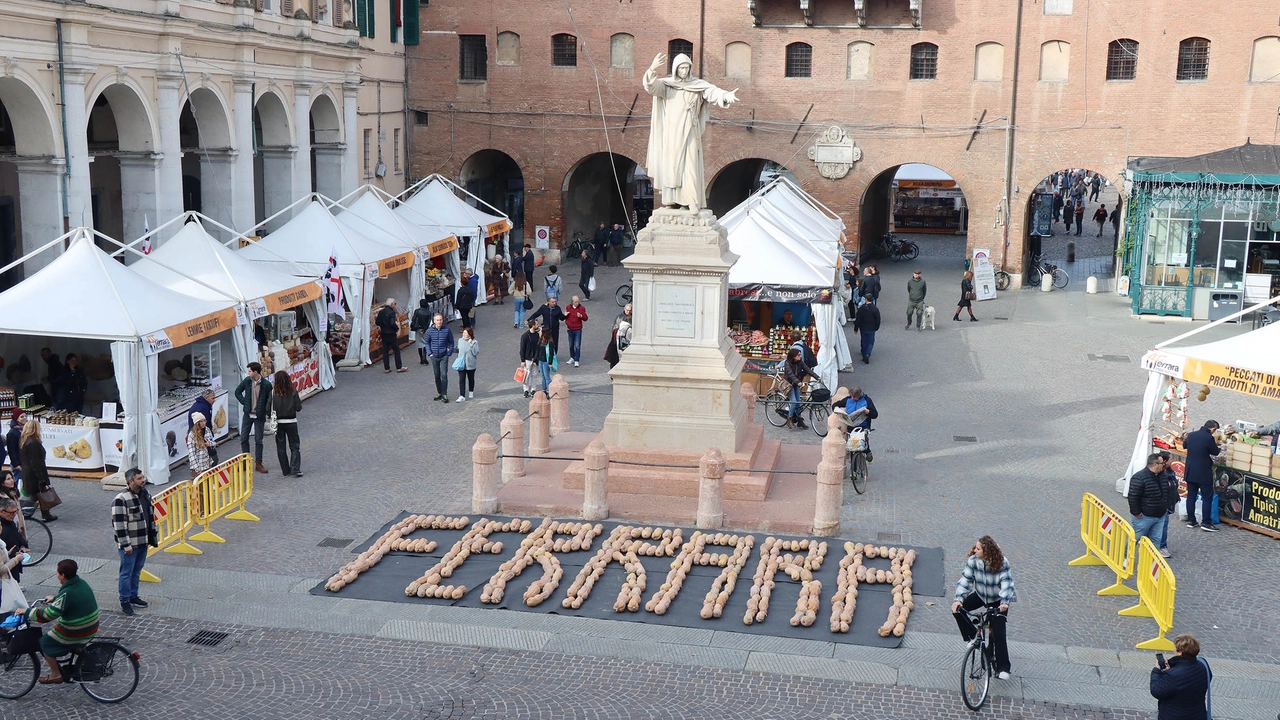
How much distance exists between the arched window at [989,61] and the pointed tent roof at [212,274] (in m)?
22.1

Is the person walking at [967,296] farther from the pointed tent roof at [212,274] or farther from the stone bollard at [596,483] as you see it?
the stone bollard at [596,483]

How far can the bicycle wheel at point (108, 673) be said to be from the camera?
10.5 metres

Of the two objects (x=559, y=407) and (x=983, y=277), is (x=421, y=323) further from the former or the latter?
(x=983, y=277)

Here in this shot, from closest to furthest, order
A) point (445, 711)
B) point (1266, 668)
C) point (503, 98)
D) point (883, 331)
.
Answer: point (445, 711) < point (1266, 668) < point (883, 331) < point (503, 98)

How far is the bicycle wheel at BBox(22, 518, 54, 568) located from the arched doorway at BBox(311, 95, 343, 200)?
2065cm

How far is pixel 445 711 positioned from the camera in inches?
418

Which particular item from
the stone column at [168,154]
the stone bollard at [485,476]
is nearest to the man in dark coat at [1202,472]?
the stone bollard at [485,476]

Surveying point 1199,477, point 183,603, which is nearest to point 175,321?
point 183,603

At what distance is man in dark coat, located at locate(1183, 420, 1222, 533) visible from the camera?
15281 millimetres

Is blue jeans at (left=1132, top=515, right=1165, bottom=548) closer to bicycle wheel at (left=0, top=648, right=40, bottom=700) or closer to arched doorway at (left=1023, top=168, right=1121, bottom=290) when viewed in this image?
bicycle wheel at (left=0, top=648, right=40, bottom=700)

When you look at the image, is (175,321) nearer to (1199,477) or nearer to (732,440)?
(732,440)

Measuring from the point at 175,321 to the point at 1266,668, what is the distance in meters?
14.1

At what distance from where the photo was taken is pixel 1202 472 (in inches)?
602

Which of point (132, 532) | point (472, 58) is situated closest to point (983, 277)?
point (472, 58)
